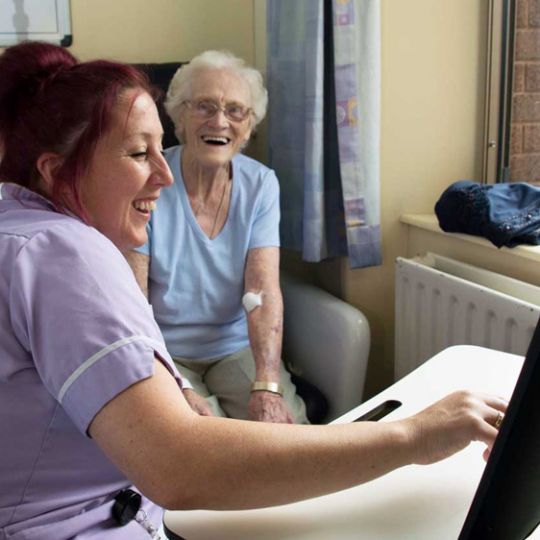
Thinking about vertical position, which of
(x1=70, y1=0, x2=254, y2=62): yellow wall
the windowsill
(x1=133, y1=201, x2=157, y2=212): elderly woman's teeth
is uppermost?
(x1=70, y1=0, x2=254, y2=62): yellow wall

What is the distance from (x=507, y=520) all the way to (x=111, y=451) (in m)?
0.41

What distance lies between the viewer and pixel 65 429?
2.85 ft

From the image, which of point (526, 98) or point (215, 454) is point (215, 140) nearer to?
point (526, 98)

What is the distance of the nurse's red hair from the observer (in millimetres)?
921

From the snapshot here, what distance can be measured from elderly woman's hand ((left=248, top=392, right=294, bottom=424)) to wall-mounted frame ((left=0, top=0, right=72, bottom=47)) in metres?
1.25

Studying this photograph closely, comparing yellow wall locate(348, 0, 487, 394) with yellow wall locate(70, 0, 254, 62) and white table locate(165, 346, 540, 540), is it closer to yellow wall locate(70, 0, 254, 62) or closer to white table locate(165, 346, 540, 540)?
yellow wall locate(70, 0, 254, 62)

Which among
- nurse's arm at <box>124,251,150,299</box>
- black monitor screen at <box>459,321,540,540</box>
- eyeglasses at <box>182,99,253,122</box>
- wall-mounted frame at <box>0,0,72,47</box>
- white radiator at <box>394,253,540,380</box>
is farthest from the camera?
wall-mounted frame at <box>0,0,72,47</box>

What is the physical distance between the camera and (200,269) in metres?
1.88

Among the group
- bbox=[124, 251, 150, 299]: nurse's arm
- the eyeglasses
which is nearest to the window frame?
the eyeglasses

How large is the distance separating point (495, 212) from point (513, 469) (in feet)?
3.78

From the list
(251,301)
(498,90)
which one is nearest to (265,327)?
(251,301)

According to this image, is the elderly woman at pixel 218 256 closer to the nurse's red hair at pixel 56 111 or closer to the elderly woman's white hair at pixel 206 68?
the elderly woman's white hair at pixel 206 68

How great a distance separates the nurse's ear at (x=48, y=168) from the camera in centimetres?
93

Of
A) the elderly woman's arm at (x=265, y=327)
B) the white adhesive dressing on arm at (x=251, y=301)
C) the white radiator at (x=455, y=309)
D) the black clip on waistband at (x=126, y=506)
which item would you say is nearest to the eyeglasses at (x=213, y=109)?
the elderly woman's arm at (x=265, y=327)
